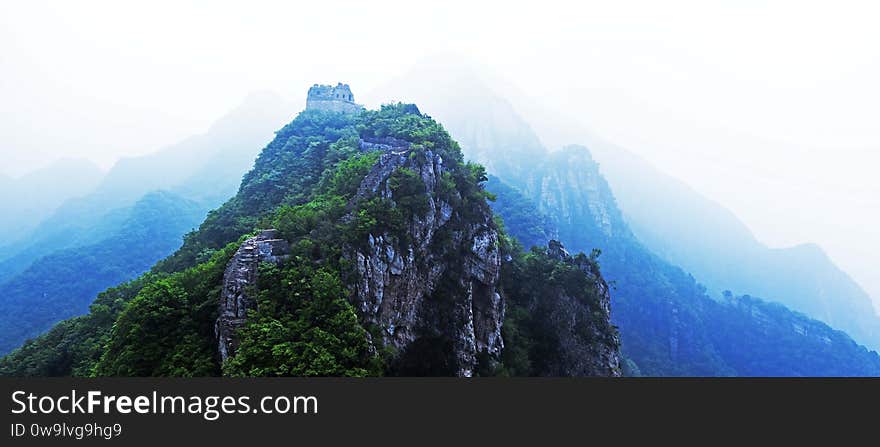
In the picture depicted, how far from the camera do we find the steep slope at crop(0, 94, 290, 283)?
3762 inches

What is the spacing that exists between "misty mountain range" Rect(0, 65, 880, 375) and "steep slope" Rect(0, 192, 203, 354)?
0.35 m

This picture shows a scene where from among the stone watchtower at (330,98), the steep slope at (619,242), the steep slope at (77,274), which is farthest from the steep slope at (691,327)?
the steep slope at (77,274)

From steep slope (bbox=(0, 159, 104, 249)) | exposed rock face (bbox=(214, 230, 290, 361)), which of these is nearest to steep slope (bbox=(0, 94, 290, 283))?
steep slope (bbox=(0, 159, 104, 249))

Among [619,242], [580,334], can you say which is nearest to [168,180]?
[580,334]

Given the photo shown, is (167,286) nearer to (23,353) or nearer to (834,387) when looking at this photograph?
(23,353)

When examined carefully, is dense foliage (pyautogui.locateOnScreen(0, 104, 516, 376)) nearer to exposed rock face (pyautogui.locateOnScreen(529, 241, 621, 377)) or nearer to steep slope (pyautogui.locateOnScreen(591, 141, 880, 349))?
exposed rock face (pyautogui.locateOnScreen(529, 241, 621, 377))

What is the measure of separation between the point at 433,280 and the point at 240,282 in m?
15.5

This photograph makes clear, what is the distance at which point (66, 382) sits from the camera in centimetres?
1009

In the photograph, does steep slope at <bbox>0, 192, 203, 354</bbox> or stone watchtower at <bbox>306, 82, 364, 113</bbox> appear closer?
steep slope at <bbox>0, 192, 203, 354</bbox>

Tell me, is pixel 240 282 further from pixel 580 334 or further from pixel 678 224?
pixel 678 224

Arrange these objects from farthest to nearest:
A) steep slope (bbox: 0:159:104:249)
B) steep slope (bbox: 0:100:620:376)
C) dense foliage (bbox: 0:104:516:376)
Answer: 1. steep slope (bbox: 0:159:104:249)
2. steep slope (bbox: 0:100:620:376)
3. dense foliage (bbox: 0:104:516:376)

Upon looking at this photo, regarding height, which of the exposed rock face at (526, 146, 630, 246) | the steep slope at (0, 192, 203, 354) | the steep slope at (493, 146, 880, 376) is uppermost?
the exposed rock face at (526, 146, 630, 246)

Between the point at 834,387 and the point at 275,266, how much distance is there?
71.6ft

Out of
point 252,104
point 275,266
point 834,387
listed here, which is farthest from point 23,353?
point 252,104
